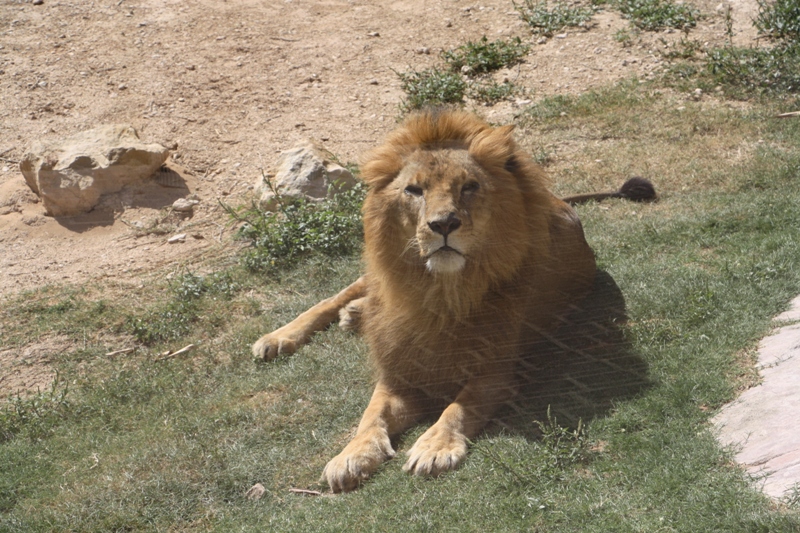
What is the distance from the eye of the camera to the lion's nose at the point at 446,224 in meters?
4.13

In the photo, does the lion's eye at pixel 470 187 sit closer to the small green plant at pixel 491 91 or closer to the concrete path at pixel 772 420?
the concrete path at pixel 772 420

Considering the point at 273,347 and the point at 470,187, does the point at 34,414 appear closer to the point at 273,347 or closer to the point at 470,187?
the point at 273,347

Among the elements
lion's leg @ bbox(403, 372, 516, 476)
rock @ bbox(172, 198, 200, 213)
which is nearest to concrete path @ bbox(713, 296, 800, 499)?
lion's leg @ bbox(403, 372, 516, 476)

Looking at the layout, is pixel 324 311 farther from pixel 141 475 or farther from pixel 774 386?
pixel 774 386

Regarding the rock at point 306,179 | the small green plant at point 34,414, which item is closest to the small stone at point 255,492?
the small green plant at point 34,414

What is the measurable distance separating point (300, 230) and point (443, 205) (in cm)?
285

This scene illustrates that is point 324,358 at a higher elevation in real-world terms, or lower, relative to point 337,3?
lower

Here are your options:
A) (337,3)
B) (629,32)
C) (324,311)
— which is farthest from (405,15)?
(324,311)

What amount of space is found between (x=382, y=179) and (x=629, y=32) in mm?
5613

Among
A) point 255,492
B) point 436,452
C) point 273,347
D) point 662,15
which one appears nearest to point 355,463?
point 436,452

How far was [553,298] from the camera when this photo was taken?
198 inches

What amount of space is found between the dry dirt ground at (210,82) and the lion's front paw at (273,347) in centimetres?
168

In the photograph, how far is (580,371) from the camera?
15.1 feet

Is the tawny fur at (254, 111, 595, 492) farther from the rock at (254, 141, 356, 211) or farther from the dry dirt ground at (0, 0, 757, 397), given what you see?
the dry dirt ground at (0, 0, 757, 397)
